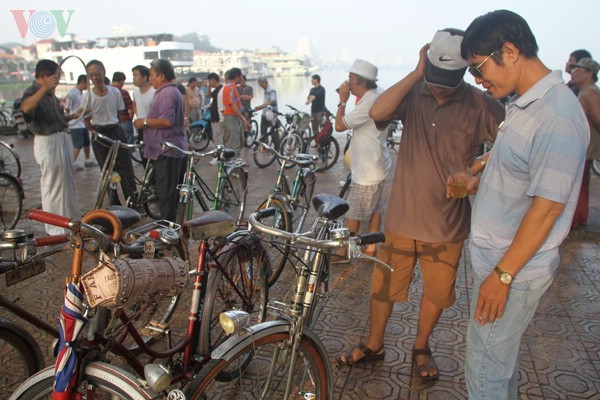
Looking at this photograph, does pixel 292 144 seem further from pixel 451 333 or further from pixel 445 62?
pixel 445 62

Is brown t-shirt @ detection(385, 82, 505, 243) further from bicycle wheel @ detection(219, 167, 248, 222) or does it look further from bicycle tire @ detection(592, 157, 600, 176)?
bicycle tire @ detection(592, 157, 600, 176)

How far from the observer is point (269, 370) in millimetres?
2008

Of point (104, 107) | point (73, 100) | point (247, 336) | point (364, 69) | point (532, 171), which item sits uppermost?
point (364, 69)

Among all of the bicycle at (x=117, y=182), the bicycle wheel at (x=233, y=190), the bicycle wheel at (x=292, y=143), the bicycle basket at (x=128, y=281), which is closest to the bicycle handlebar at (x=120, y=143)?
the bicycle at (x=117, y=182)

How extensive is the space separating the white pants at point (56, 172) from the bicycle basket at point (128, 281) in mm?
3380

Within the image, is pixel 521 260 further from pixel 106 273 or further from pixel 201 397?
pixel 106 273

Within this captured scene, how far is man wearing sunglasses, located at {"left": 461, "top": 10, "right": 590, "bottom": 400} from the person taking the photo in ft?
5.07

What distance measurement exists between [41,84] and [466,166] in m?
4.00

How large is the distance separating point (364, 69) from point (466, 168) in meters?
1.85

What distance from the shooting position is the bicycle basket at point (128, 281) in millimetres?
1610

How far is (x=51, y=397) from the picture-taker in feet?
5.55

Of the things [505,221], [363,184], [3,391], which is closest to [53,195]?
[3,391]

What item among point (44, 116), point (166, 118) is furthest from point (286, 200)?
point (44, 116)

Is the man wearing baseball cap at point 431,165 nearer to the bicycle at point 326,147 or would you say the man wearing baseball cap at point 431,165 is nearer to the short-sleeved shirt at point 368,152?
the short-sleeved shirt at point 368,152
